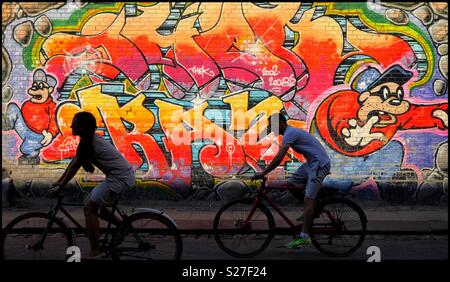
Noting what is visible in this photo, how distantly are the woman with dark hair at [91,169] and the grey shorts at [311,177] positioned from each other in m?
2.29

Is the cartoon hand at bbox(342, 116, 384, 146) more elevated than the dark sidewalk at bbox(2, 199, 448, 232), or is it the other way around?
the cartoon hand at bbox(342, 116, 384, 146)

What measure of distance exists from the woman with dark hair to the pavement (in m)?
1.83

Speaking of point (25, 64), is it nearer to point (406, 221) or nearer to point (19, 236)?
point (19, 236)

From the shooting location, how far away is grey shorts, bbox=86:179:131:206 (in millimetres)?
6680

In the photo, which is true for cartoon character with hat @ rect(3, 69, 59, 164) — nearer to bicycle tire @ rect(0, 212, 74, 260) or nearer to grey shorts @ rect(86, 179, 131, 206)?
bicycle tire @ rect(0, 212, 74, 260)

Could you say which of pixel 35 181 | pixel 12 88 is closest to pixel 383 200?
pixel 35 181

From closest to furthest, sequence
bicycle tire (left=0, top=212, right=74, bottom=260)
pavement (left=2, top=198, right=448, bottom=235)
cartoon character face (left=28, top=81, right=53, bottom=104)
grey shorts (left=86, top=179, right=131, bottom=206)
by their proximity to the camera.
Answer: grey shorts (left=86, top=179, right=131, bottom=206) < bicycle tire (left=0, top=212, right=74, bottom=260) < pavement (left=2, top=198, right=448, bottom=235) < cartoon character face (left=28, top=81, right=53, bottom=104)

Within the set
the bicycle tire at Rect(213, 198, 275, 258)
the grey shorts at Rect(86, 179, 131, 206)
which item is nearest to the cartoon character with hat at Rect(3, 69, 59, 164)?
the bicycle tire at Rect(213, 198, 275, 258)

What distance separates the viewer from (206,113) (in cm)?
1201

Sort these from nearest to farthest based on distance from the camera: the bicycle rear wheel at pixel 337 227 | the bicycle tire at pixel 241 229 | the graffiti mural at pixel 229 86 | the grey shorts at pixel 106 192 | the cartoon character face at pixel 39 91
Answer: the grey shorts at pixel 106 192
the bicycle tire at pixel 241 229
the bicycle rear wheel at pixel 337 227
the graffiti mural at pixel 229 86
the cartoon character face at pixel 39 91

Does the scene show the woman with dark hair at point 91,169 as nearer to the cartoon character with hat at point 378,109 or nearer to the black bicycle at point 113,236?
the black bicycle at point 113,236

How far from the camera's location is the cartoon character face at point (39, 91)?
39.8ft

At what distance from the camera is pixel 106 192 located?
672cm

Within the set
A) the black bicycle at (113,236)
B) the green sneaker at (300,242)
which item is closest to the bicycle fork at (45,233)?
the black bicycle at (113,236)
